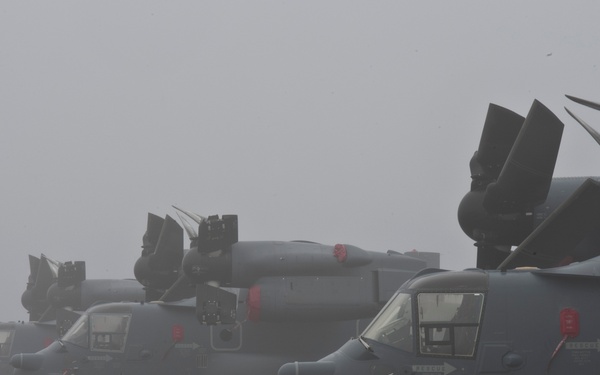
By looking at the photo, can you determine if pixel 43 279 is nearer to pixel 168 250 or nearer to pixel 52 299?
pixel 52 299

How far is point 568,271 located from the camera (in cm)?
1262

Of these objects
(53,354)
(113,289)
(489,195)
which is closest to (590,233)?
(489,195)

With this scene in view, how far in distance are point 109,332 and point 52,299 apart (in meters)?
10.9

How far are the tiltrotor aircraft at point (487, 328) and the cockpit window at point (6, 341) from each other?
2496 cm

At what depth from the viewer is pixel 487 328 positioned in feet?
40.8

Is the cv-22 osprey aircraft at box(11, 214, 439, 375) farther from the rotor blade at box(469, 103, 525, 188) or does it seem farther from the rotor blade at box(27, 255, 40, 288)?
the rotor blade at box(27, 255, 40, 288)

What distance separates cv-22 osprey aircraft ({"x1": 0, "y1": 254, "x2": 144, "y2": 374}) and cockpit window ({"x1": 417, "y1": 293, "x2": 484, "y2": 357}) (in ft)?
59.3

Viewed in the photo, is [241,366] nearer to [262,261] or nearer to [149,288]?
[262,261]

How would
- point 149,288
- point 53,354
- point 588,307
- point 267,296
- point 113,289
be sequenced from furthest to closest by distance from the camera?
point 113,289, point 149,288, point 53,354, point 267,296, point 588,307

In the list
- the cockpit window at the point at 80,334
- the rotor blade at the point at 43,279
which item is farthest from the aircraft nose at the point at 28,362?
the rotor blade at the point at 43,279

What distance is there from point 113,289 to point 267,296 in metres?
11.5

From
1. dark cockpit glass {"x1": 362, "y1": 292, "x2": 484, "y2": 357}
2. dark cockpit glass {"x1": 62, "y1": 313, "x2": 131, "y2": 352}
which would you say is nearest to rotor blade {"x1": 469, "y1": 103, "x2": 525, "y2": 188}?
dark cockpit glass {"x1": 362, "y1": 292, "x2": 484, "y2": 357}

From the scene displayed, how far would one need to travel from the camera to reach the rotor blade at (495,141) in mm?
15484

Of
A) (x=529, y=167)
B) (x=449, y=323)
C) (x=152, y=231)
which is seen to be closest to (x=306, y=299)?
(x=152, y=231)
